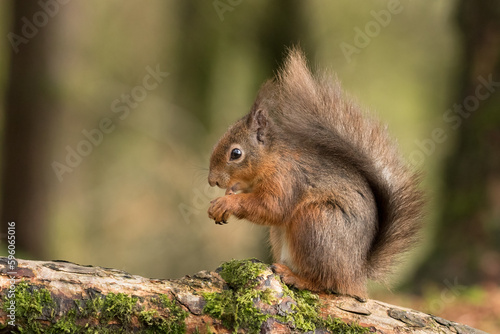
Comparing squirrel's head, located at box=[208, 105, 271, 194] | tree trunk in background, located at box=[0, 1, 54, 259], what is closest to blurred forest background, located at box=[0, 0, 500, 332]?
tree trunk in background, located at box=[0, 1, 54, 259]

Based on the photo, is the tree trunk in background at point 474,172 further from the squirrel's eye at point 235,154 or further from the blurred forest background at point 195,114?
the squirrel's eye at point 235,154

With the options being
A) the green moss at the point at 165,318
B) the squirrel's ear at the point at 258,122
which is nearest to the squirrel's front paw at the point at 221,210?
the squirrel's ear at the point at 258,122

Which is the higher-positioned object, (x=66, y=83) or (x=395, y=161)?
(x=66, y=83)

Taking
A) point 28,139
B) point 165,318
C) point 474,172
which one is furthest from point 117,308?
point 474,172

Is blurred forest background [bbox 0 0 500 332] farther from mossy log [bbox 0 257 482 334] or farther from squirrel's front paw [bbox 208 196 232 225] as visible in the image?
mossy log [bbox 0 257 482 334]

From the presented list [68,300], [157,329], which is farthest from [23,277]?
[157,329]

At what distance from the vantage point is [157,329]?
1.99m

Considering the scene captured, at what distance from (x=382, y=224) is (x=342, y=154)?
1.28 feet

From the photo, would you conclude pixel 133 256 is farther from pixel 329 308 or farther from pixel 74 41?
pixel 329 308

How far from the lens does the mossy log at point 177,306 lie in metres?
1.88

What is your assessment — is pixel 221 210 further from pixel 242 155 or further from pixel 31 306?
pixel 31 306

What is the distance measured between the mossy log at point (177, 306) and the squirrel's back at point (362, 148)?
1.30ft

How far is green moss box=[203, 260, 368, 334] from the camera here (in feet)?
6.70

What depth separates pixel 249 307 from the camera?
206cm
